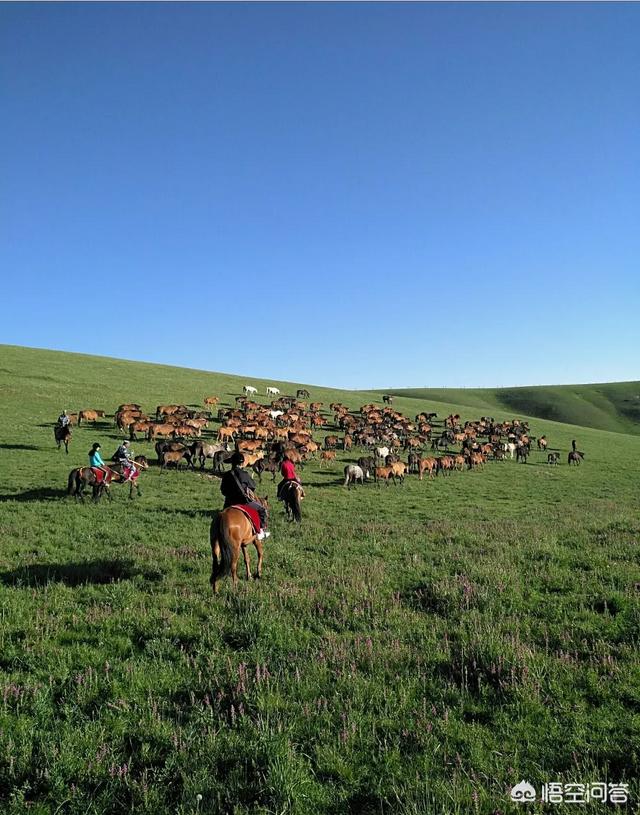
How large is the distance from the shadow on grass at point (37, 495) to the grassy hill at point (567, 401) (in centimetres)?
9708

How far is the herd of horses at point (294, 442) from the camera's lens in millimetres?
19203

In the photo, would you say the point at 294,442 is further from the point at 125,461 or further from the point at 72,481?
the point at 72,481

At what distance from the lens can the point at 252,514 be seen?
364 inches

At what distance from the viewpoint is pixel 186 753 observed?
13.8 ft

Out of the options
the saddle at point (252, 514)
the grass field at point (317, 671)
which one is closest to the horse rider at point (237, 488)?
the saddle at point (252, 514)

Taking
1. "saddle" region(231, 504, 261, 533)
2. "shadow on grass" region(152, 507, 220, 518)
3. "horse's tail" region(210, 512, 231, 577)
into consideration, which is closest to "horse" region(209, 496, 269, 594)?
"horse's tail" region(210, 512, 231, 577)

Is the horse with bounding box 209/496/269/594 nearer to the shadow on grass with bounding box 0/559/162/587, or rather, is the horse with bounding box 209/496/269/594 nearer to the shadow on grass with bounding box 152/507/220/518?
the shadow on grass with bounding box 0/559/162/587

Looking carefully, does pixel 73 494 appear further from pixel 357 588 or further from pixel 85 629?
pixel 357 588

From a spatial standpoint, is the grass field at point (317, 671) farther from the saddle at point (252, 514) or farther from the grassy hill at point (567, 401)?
the grassy hill at point (567, 401)

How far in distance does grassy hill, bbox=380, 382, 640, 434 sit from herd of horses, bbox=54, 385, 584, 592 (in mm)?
61802

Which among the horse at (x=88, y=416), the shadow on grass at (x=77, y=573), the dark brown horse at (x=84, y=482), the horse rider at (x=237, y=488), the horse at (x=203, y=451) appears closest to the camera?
the shadow on grass at (x=77, y=573)

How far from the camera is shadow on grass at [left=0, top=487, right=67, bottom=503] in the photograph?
17.2 metres

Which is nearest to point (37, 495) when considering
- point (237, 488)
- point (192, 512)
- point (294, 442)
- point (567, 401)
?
point (192, 512)

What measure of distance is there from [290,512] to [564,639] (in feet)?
37.4
